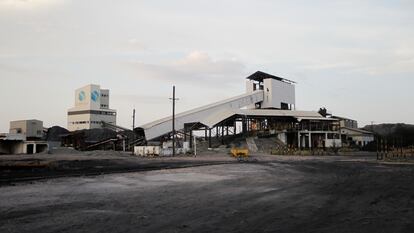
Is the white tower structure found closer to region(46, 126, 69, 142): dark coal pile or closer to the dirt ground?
region(46, 126, 69, 142): dark coal pile

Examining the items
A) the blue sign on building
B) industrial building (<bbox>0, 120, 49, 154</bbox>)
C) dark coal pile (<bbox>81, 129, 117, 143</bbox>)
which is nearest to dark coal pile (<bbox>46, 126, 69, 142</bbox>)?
industrial building (<bbox>0, 120, 49, 154</bbox>)

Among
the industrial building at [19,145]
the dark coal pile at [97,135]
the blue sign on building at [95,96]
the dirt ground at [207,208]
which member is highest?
the blue sign on building at [95,96]

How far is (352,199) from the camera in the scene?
13.3 meters

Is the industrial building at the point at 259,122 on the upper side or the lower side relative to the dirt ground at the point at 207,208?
upper

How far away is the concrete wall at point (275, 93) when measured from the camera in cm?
8769

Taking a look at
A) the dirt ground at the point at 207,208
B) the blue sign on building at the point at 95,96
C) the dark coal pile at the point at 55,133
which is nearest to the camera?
the dirt ground at the point at 207,208

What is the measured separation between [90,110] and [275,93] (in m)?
63.8

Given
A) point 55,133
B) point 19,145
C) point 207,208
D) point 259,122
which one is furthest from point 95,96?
point 207,208

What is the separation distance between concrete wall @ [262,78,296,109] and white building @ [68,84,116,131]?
59.4m

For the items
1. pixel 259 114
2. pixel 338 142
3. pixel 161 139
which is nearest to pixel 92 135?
pixel 161 139

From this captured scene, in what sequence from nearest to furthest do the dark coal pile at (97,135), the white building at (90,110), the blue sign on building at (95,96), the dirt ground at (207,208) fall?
1. the dirt ground at (207,208)
2. the dark coal pile at (97,135)
3. the white building at (90,110)
4. the blue sign on building at (95,96)

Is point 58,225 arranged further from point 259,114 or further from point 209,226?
point 259,114

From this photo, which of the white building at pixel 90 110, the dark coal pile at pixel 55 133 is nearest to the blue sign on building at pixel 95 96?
the white building at pixel 90 110

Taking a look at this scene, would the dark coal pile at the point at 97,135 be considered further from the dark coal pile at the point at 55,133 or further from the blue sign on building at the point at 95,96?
the blue sign on building at the point at 95,96
